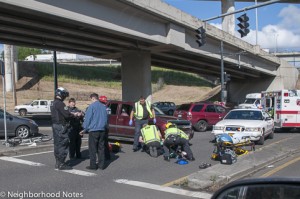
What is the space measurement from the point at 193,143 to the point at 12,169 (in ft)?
26.0

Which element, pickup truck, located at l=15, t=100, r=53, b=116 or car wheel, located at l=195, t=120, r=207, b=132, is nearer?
car wheel, located at l=195, t=120, r=207, b=132

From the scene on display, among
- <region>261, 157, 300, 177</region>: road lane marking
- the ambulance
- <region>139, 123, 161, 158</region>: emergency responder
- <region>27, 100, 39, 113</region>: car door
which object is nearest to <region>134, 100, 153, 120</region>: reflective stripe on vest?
<region>139, 123, 161, 158</region>: emergency responder

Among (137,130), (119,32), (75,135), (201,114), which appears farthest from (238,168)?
(119,32)

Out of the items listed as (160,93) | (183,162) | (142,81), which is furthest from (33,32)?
(160,93)

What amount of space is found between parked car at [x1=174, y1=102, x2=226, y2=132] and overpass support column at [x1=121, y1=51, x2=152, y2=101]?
6600 millimetres

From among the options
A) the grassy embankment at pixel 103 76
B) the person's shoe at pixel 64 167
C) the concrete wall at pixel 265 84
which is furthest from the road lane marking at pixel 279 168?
the grassy embankment at pixel 103 76

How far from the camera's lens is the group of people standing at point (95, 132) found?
962cm

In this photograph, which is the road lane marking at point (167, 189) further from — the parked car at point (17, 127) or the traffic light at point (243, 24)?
the traffic light at point (243, 24)

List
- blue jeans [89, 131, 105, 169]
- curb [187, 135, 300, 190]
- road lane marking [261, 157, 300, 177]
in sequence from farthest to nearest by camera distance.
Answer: blue jeans [89, 131, 105, 169]
road lane marking [261, 157, 300, 177]
curb [187, 135, 300, 190]

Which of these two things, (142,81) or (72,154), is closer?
(72,154)

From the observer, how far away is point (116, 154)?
12.5m

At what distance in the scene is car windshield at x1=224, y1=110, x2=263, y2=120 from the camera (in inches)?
658

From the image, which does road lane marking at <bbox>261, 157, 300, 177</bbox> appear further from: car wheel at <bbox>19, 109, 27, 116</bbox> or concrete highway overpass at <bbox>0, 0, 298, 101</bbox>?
car wheel at <bbox>19, 109, 27, 116</bbox>

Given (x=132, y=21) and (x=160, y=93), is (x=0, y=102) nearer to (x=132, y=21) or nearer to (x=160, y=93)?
(x=160, y=93)
